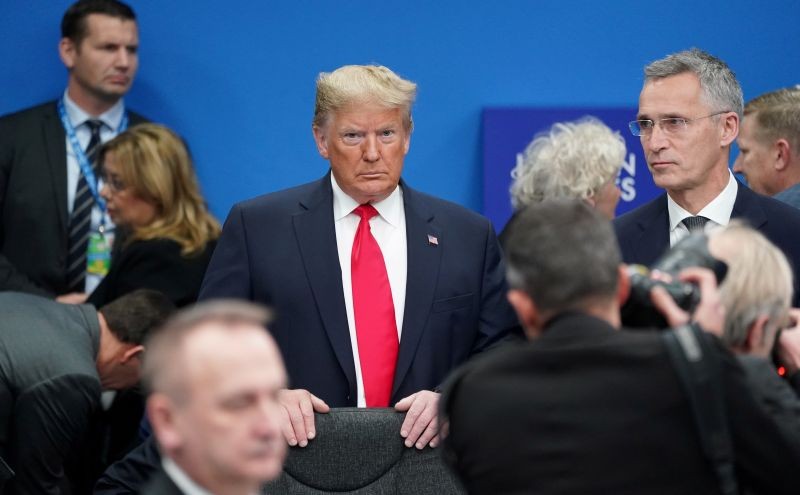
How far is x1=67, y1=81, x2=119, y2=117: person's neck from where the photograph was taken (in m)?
5.64

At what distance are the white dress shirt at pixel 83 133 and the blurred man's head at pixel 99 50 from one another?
36mm

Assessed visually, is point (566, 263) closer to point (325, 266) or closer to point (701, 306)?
point (701, 306)

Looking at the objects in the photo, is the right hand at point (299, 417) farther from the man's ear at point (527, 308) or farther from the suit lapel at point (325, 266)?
the man's ear at point (527, 308)

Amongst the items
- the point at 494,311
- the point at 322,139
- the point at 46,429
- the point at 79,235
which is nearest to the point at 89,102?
the point at 79,235

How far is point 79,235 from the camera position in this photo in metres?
5.45

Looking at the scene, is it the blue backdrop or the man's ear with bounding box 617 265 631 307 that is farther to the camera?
the blue backdrop

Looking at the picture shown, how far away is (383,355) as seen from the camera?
360 cm

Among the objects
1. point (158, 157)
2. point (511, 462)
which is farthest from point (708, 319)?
point (158, 157)

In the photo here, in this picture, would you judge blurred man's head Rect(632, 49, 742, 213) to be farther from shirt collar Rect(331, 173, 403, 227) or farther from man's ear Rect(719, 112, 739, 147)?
shirt collar Rect(331, 173, 403, 227)

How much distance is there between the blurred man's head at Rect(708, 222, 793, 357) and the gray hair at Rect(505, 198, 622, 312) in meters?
0.33

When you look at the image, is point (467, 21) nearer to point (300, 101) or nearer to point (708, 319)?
point (300, 101)

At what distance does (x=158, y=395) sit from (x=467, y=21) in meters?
4.11

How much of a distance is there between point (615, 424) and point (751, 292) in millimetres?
449

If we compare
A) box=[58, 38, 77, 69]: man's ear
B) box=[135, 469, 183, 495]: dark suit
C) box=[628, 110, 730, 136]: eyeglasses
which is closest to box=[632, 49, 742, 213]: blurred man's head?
box=[628, 110, 730, 136]: eyeglasses
